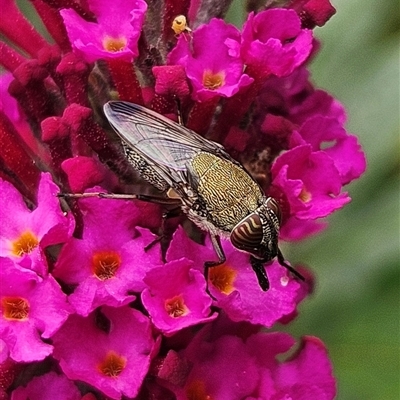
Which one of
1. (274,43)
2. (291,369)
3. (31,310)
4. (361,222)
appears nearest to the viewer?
(31,310)

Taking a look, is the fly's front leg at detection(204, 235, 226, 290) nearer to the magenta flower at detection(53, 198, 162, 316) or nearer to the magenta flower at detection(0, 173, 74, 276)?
the magenta flower at detection(53, 198, 162, 316)

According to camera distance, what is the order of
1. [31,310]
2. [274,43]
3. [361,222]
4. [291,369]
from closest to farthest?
[31,310] < [274,43] < [291,369] < [361,222]

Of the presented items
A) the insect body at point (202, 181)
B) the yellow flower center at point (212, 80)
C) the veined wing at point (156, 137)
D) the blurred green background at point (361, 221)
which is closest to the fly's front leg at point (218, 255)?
the insect body at point (202, 181)

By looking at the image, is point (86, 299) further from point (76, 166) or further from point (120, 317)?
point (76, 166)

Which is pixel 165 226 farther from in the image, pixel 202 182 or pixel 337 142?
pixel 337 142

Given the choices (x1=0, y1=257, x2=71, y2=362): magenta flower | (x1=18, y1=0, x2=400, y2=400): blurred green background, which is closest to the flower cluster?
(x1=0, y1=257, x2=71, y2=362): magenta flower

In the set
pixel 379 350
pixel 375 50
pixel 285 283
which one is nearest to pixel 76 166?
pixel 285 283

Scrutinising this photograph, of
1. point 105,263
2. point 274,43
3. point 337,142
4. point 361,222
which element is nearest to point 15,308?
point 105,263
